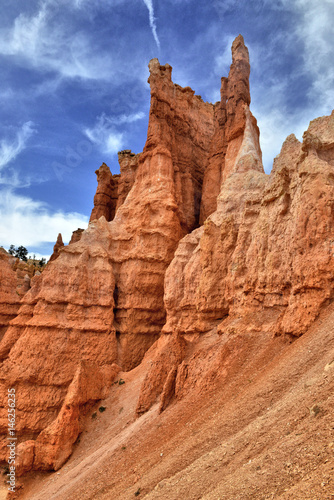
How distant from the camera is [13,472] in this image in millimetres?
17797

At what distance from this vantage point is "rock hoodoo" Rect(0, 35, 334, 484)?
12.3m

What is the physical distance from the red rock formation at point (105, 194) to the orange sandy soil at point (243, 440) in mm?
25349

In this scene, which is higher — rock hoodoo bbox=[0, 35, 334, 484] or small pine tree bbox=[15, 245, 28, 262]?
small pine tree bbox=[15, 245, 28, 262]

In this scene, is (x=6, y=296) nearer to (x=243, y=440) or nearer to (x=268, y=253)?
(x=268, y=253)

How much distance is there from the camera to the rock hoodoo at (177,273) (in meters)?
12.3

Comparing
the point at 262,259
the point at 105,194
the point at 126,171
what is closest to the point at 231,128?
the point at 126,171

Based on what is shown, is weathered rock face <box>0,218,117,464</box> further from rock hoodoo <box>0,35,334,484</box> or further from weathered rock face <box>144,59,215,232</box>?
weathered rock face <box>144,59,215,232</box>

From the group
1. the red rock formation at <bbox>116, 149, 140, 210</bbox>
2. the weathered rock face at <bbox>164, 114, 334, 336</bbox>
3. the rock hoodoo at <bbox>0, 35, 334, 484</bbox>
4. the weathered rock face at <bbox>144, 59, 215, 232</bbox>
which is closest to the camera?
the weathered rock face at <bbox>164, 114, 334, 336</bbox>

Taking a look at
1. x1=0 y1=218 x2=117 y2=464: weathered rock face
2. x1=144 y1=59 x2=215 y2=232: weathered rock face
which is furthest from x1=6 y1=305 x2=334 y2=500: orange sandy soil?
x1=144 y1=59 x2=215 y2=232: weathered rock face

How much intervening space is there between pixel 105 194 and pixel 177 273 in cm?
2012

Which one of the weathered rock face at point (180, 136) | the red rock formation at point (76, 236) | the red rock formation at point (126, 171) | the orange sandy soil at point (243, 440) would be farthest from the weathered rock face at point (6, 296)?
the orange sandy soil at point (243, 440)

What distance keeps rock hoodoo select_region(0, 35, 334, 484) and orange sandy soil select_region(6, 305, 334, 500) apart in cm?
92

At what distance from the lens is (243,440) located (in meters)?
6.85

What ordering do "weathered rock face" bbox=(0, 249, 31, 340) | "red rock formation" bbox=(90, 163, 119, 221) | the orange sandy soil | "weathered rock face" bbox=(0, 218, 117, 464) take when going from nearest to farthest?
the orange sandy soil < "weathered rock face" bbox=(0, 218, 117, 464) < "weathered rock face" bbox=(0, 249, 31, 340) < "red rock formation" bbox=(90, 163, 119, 221)
